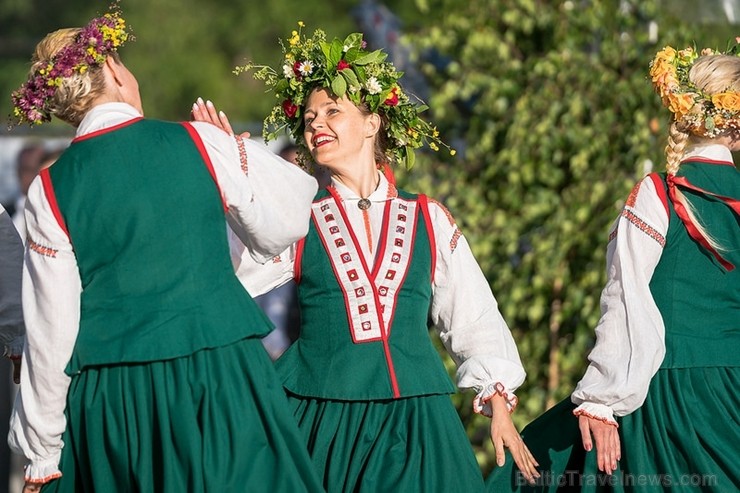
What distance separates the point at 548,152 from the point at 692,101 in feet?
7.25

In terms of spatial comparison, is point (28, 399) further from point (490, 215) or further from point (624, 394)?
point (490, 215)

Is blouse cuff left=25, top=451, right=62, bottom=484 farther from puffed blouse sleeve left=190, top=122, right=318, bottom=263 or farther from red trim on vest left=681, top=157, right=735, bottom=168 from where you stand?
red trim on vest left=681, top=157, right=735, bottom=168

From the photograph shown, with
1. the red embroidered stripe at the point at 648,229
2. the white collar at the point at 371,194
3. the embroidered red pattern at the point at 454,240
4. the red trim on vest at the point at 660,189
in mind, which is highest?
the white collar at the point at 371,194

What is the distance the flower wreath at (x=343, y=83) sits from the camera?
401 cm

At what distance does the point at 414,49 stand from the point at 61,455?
136 inches

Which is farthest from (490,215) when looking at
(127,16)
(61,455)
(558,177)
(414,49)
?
(127,16)

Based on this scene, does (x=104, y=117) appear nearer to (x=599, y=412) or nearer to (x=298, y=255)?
(x=298, y=255)

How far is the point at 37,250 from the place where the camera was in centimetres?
329

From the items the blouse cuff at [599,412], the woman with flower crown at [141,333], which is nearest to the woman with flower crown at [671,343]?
the blouse cuff at [599,412]

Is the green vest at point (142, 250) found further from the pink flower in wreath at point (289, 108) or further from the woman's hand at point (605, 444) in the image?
the woman's hand at point (605, 444)

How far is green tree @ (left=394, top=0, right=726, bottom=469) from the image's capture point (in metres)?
6.09

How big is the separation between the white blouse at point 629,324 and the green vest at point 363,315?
1.32ft

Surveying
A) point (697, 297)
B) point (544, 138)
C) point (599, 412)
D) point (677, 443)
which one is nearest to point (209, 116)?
point (599, 412)

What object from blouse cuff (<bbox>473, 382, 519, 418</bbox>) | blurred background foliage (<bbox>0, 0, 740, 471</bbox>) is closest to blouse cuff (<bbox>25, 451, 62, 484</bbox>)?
blouse cuff (<bbox>473, 382, 519, 418</bbox>)
